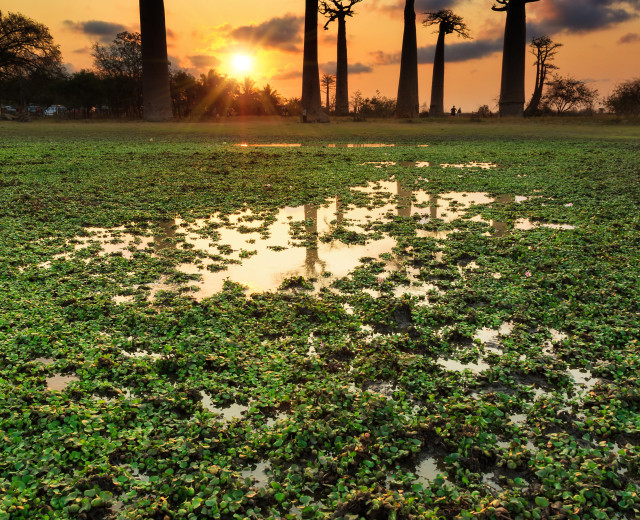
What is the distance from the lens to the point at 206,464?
2533 millimetres

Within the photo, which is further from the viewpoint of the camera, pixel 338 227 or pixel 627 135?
pixel 627 135

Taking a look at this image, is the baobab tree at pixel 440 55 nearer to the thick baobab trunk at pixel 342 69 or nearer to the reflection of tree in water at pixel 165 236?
the thick baobab trunk at pixel 342 69

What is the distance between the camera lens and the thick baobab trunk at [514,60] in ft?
114

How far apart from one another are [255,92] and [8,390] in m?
59.5

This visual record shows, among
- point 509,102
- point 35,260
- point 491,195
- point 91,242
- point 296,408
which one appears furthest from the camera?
point 509,102

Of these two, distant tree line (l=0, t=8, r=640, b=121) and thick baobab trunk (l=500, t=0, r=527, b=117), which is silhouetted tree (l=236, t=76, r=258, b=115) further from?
thick baobab trunk (l=500, t=0, r=527, b=117)

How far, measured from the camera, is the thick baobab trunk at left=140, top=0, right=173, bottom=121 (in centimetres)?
2938

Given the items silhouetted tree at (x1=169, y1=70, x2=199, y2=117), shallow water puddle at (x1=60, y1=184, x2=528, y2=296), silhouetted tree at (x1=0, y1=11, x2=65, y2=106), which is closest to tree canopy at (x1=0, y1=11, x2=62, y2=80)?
silhouetted tree at (x1=0, y1=11, x2=65, y2=106)

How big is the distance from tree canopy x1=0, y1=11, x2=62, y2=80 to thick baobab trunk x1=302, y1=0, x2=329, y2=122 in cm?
2665

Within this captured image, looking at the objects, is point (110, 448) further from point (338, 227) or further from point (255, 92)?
point (255, 92)

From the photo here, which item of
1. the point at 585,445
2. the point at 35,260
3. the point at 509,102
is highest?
the point at 509,102

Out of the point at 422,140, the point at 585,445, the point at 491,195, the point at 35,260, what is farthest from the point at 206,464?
the point at 422,140

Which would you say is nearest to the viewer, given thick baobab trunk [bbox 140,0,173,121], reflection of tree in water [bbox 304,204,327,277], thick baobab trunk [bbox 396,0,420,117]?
reflection of tree in water [bbox 304,204,327,277]

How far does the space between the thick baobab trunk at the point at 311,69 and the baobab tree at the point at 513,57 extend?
13.6 m
